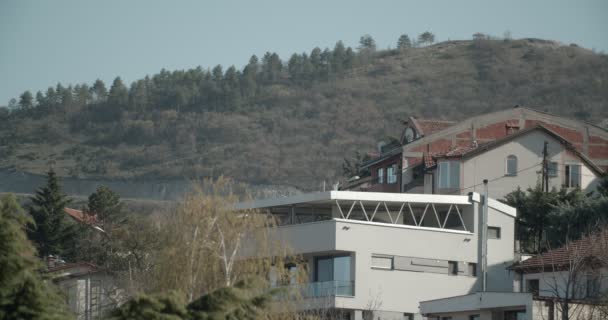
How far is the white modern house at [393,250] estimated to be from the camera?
5759 cm

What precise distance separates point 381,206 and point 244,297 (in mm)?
35979

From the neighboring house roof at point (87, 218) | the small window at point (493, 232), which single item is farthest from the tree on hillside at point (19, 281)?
the neighboring house roof at point (87, 218)

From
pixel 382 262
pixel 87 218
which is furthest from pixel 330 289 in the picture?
pixel 87 218

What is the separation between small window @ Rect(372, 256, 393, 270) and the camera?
58.5 m

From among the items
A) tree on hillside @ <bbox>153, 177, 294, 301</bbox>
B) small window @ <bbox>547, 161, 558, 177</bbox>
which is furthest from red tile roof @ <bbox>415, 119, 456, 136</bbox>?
tree on hillside @ <bbox>153, 177, 294, 301</bbox>

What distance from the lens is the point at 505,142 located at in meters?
73.4

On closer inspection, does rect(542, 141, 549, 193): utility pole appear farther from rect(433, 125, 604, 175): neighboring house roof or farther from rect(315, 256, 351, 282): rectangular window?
rect(315, 256, 351, 282): rectangular window

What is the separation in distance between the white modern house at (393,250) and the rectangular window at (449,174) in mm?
10105

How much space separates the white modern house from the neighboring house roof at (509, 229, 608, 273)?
421 cm

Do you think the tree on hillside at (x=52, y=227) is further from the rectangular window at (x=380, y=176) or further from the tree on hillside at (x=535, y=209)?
the tree on hillside at (x=535, y=209)

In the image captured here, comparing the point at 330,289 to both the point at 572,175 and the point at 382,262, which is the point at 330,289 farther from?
the point at 572,175

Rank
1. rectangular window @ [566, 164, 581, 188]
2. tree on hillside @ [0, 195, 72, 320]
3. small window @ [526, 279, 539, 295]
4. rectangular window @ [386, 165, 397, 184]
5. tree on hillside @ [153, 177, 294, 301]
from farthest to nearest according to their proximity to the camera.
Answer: rectangular window @ [386, 165, 397, 184], rectangular window @ [566, 164, 581, 188], small window @ [526, 279, 539, 295], tree on hillside @ [153, 177, 294, 301], tree on hillside @ [0, 195, 72, 320]

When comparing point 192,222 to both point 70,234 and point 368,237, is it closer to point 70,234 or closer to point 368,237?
point 368,237

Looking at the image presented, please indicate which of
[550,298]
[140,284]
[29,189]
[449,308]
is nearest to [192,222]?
[140,284]
